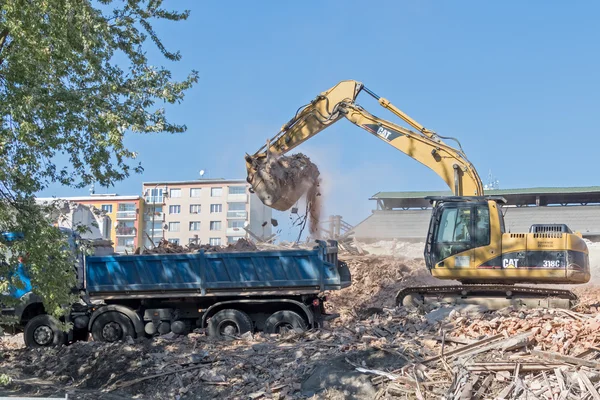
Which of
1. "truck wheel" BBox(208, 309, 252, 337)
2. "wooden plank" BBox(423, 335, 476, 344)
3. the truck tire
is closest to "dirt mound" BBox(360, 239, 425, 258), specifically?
"truck wheel" BBox(208, 309, 252, 337)

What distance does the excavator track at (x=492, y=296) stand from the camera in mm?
14797

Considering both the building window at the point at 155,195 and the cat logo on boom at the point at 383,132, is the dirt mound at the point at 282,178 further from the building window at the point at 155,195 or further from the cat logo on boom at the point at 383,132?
the building window at the point at 155,195

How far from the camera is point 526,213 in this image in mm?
36531

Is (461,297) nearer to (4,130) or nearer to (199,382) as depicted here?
(199,382)

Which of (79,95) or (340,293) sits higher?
(79,95)

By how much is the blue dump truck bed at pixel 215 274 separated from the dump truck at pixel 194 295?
0.02m

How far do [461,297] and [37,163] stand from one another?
33.1 feet

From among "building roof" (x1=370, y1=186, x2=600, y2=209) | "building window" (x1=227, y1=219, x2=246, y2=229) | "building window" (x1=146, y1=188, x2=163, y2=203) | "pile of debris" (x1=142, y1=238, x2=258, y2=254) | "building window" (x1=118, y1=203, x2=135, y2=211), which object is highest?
"building window" (x1=146, y1=188, x2=163, y2=203)

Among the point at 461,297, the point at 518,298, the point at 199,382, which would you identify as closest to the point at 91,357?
the point at 199,382

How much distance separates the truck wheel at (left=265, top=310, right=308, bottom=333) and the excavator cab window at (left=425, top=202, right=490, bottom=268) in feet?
10.7

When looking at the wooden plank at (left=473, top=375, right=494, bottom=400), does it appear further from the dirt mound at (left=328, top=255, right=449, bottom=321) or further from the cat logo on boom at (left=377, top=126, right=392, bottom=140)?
the dirt mound at (left=328, top=255, right=449, bottom=321)

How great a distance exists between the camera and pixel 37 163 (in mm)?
8812

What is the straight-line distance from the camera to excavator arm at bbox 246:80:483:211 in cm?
1585

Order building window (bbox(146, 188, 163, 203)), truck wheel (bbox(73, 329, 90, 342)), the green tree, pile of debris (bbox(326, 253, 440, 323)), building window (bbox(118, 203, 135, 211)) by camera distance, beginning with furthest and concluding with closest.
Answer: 1. building window (bbox(118, 203, 135, 211))
2. building window (bbox(146, 188, 163, 203))
3. pile of debris (bbox(326, 253, 440, 323))
4. truck wheel (bbox(73, 329, 90, 342))
5. the green tree
